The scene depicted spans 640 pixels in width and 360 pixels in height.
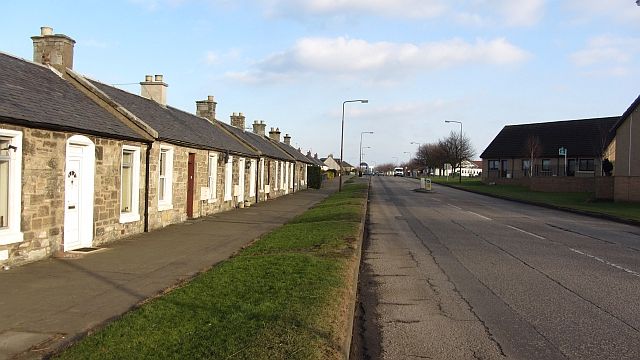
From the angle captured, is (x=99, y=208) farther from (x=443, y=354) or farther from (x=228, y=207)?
(x=228, y=207)

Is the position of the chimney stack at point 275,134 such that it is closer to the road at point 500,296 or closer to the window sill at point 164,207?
the window sill at point 164,207

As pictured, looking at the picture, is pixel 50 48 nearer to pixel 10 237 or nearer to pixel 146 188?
pixel 146 188

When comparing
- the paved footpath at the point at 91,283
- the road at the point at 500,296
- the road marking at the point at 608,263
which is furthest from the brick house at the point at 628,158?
the paved footpath at the point at 91,283

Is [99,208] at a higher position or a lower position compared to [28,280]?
higher

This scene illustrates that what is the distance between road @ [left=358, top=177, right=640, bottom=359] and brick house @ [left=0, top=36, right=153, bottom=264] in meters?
6.07

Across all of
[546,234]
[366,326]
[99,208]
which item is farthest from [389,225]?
[366,326]

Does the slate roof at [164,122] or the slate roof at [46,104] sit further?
the slate roof at [164,122]

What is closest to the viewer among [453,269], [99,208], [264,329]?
[264,329]

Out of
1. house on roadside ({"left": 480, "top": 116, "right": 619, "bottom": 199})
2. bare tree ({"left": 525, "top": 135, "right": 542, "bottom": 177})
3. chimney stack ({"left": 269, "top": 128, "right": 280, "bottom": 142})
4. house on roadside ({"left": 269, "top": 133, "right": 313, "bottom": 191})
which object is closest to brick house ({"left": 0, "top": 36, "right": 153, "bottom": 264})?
house on roadside ({"left": 269, "top": 133, "right": 313, "bottom": 191})

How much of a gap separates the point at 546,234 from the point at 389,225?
16.2ft

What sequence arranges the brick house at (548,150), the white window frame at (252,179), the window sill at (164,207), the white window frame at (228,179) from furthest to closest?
the brick house at (548,150)
the white window frame at (252,179)
the white window frame at (228,179)
the window sill at (164,207)

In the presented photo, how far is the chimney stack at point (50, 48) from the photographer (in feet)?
45.8

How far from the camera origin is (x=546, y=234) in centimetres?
1536

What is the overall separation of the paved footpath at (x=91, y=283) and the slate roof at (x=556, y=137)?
50.6m
